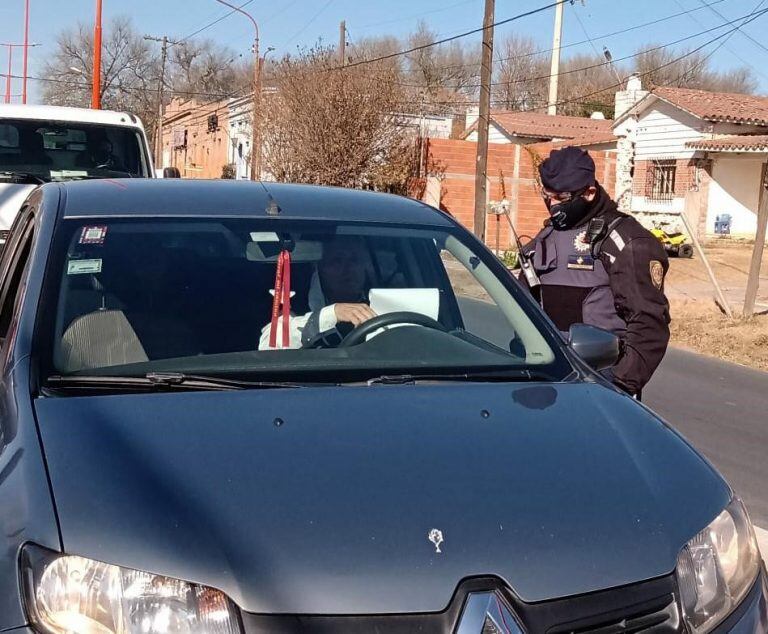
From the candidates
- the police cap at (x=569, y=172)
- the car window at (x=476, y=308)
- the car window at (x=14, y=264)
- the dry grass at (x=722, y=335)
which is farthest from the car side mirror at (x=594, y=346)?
the dry grass at (x=722, y=335)

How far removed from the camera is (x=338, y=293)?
3602mm

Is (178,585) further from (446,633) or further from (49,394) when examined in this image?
(49,394)

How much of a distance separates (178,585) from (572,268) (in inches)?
117

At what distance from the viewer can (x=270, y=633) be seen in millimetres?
1889

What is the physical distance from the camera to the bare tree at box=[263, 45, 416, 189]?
1166 inches

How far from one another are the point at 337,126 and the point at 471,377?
2738cm

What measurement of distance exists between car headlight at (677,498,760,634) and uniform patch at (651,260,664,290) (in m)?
1.88

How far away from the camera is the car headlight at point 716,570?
85.7 inches

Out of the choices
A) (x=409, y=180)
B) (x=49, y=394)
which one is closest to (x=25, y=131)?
(x=49, y=394)

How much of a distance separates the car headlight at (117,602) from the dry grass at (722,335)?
10816 millimetres

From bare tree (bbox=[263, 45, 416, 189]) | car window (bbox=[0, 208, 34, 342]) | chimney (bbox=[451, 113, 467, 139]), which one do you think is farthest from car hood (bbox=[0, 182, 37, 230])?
chimney (bbox=[451, 113, 467, 139])

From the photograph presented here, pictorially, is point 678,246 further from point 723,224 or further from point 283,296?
point 283,296

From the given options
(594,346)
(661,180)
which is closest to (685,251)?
(661,180)

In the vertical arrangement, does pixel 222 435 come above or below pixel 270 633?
above
